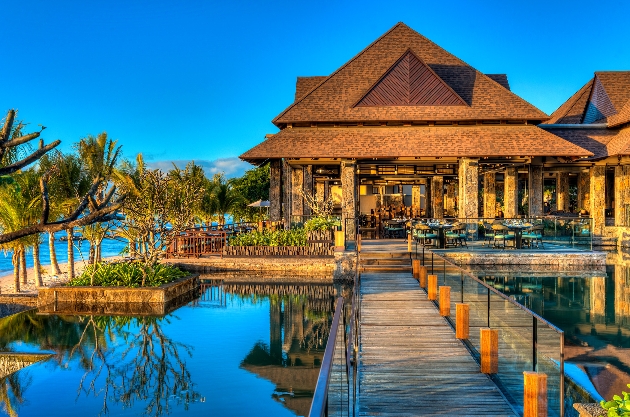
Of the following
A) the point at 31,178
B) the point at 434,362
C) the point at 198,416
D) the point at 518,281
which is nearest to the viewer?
the point at 198,416

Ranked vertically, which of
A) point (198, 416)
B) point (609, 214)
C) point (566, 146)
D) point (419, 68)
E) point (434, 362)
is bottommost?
point (198, 416)

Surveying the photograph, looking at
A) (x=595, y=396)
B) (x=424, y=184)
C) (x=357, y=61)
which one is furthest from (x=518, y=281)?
(x=424, y=184)

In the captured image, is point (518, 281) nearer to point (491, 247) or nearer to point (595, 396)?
point (491, 247)

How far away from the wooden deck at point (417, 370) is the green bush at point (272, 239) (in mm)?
8348

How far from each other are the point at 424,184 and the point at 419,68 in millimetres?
9317

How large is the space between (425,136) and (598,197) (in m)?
9.81

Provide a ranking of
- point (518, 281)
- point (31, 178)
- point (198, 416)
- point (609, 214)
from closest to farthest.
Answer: point (198, 416), point (518, 281), point (31, 178), point (609, 214)

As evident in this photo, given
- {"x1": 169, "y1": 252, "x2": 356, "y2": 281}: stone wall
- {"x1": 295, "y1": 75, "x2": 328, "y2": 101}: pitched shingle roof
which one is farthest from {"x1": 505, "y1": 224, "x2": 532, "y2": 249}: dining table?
{"x1": 295, "y1": 75, "x2": 328, "y2": 101}: pitched shingle roof

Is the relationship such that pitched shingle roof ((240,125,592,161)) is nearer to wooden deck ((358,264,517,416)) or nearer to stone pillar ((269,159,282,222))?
stone pillar ((269,159,282,222))

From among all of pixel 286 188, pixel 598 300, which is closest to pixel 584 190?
pixel 286 188

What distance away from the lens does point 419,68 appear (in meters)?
25.0

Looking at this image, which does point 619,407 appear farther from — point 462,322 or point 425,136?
point 425,136

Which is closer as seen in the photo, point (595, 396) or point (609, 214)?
point (595, 396)

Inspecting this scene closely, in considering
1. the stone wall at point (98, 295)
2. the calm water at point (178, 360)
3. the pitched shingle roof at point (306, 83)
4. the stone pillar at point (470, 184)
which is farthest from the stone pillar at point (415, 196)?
the stone wall at point (98, 295)
